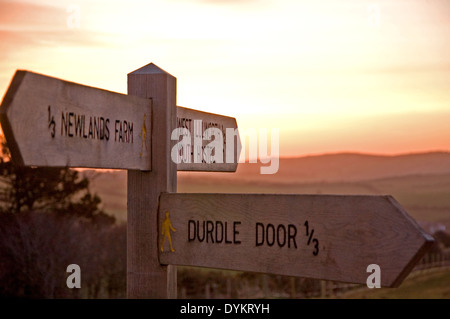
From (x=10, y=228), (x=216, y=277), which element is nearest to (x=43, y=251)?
(x=10, y=228)

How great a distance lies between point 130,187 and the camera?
281cm

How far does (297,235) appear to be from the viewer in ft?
7.44

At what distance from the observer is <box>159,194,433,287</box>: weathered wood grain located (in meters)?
2.02

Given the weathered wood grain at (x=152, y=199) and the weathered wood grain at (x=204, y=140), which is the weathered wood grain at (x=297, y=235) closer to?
the weathered wood grain at (x=152, y=199)

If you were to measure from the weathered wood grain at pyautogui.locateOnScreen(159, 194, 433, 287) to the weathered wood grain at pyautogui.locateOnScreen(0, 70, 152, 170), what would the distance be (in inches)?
12.5

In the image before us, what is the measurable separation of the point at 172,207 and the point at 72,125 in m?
0.60

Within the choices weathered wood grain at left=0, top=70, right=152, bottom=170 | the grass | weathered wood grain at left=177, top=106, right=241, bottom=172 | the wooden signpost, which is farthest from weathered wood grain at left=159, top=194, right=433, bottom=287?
the grass

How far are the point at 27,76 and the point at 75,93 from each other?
26 centimetres

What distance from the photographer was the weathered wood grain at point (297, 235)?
2.02 m

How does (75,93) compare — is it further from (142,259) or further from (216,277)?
(216,277)

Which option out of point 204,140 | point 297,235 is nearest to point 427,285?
point 204,140

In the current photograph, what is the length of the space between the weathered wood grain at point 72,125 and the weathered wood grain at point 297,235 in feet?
1.04

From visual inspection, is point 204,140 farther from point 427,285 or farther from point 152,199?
point 427,285

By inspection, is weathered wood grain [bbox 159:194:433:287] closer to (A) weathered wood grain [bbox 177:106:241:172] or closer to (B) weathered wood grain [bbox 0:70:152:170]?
(B) weathered wood grain [bbox 0:70:152:170]
